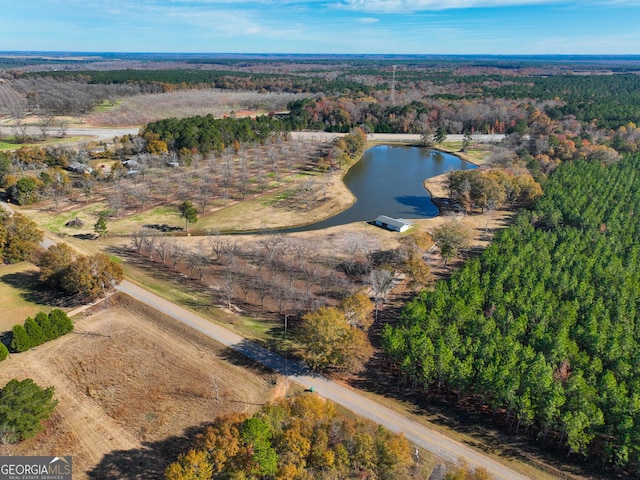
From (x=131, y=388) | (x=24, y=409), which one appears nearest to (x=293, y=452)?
(x=131, y=388)

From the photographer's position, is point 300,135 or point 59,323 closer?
point 59,323

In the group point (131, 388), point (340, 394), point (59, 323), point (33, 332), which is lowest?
point (131, 388)

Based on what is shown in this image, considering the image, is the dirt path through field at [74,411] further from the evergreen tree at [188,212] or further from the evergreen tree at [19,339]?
the evergreen tree at [188,212]

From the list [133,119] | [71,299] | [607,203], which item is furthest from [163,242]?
[133,119]

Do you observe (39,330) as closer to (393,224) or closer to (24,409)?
(24,409)

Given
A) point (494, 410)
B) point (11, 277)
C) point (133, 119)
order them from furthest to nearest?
point (133, 119), point (11, 277), point (494, 410)

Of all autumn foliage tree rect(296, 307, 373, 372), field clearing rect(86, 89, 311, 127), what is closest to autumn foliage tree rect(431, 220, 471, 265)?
autumn foliage tree rect(296, 307, 373, 372)

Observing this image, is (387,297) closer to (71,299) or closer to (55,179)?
(71,299)
